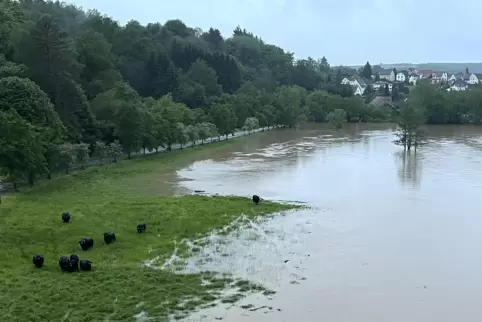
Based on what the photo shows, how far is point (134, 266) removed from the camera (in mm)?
17219

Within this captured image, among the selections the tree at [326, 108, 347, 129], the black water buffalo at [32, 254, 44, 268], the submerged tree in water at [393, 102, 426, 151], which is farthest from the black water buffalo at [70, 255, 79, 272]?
the tree at [326, 108, 347, 129]

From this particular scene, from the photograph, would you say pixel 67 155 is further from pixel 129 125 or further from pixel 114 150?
pixel 129 125

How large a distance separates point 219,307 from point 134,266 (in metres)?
3.82

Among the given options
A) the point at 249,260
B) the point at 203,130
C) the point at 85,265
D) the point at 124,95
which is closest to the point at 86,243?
the point at 85,265

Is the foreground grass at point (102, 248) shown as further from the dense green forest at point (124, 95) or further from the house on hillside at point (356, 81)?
the house on hillside at point (356, 81)

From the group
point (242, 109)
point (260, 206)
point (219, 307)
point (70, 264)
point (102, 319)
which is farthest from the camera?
point (242, 109)

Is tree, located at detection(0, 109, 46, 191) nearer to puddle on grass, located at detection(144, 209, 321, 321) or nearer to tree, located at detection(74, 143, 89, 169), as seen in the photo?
tree, located at detection(74, 143, 89, 169)

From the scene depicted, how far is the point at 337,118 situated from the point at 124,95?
35.0 meters

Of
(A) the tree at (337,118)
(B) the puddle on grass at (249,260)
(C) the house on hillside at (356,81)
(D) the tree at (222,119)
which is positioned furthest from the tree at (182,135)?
(C) the house on hillside at (356,81)

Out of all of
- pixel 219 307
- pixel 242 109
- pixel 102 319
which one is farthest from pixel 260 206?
pixel 242 109

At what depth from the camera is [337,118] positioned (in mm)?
74125

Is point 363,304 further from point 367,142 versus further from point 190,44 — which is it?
point 190,44

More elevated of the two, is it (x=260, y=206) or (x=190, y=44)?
(x=190, y=44)

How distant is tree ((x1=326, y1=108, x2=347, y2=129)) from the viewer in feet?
243
